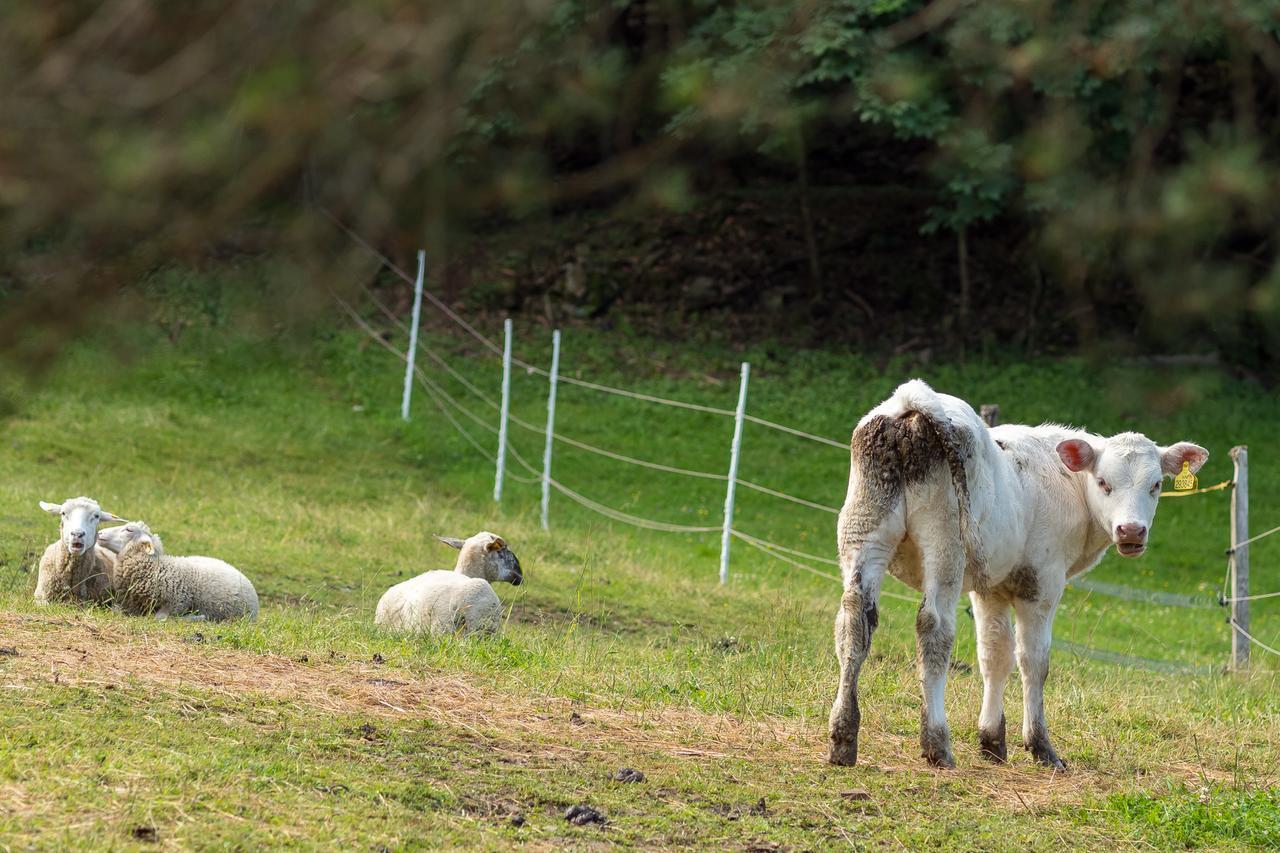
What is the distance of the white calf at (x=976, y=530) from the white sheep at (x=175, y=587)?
3.98 meters

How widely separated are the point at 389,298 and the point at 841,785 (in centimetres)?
1726

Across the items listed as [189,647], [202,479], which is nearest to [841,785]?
[189,647]

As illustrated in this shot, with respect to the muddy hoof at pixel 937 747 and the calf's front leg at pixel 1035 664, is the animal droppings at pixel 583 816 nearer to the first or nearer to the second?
the muddy hoof at pixel 937 747

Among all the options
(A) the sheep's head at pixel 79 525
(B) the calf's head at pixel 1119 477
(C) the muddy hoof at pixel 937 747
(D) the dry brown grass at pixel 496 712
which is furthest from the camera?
(A) the sheep's head at pixel 79 525

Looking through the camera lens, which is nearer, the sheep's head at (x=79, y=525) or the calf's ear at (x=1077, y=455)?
the calf's ear at (x=1077, y=455)

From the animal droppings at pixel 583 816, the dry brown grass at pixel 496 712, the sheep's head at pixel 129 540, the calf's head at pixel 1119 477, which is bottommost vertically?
the animal droppings at pixel 583 816

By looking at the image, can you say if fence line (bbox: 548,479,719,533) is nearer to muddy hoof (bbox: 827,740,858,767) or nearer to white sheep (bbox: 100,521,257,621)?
white sheep (bbox: 100,521,257,621)

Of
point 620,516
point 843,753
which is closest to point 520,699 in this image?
point 843,753

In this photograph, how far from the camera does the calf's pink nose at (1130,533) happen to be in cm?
685

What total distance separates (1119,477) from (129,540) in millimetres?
5787

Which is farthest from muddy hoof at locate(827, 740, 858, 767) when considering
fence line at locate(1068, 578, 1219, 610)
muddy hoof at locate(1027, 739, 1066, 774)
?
fence line at locate(1068, 578, 1219, 610)

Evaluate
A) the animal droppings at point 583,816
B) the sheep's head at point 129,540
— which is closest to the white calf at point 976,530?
the animal droppings at point 583,816

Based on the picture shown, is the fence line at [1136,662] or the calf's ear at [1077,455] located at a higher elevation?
the calf's ear at [1077,455]

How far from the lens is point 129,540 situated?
9.01 metres
